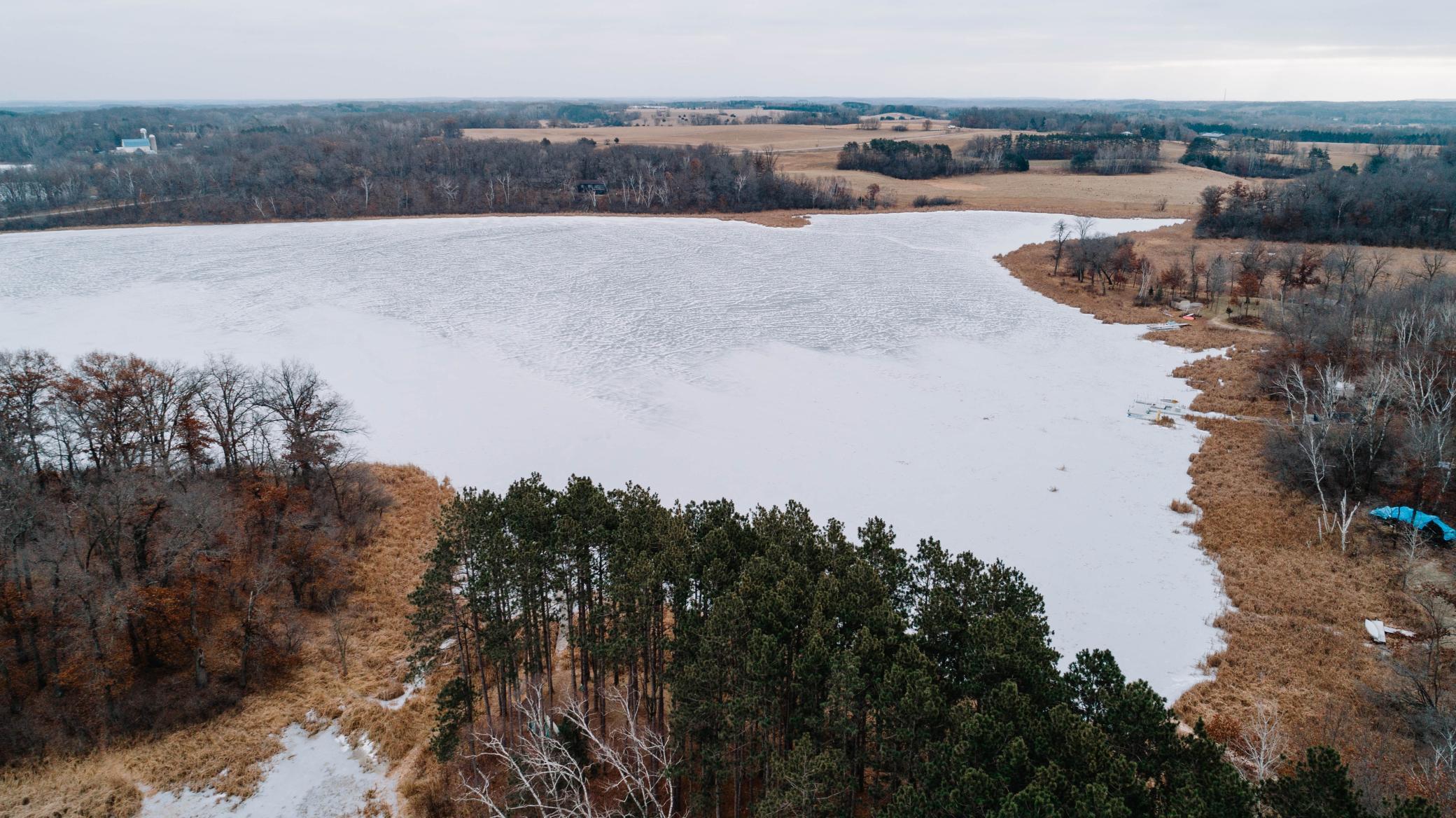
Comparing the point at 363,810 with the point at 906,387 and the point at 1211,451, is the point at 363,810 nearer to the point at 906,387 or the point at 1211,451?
the point at 906,387

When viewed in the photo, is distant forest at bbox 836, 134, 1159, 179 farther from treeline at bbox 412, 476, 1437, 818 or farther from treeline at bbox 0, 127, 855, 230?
treeline at bbox 412, 476, 1437, 818

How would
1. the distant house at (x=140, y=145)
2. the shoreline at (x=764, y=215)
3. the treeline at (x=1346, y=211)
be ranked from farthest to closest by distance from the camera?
the distant house at (x=140, y=145)
the shoreline at (x=764, y=215)
the treeline at (x=1346, y=211)

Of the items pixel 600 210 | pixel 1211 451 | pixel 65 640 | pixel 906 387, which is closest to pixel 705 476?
pixel 906 387

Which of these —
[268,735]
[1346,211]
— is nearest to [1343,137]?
[1346,211]

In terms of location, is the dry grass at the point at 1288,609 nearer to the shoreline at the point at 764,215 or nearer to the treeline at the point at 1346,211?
the treeline at the point at 1346,211

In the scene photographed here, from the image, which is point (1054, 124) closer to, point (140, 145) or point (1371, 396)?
point (1371, 396)

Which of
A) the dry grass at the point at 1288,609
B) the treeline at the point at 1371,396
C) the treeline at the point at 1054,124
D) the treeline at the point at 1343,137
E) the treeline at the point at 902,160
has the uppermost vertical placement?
the treeline at the point at 1054,124

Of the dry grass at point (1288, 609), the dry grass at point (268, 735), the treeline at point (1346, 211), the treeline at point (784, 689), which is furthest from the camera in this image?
the treeline at point (1346, 211)

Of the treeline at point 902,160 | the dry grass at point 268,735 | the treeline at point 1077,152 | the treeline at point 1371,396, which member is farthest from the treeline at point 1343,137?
the dry grass at point 268,735
